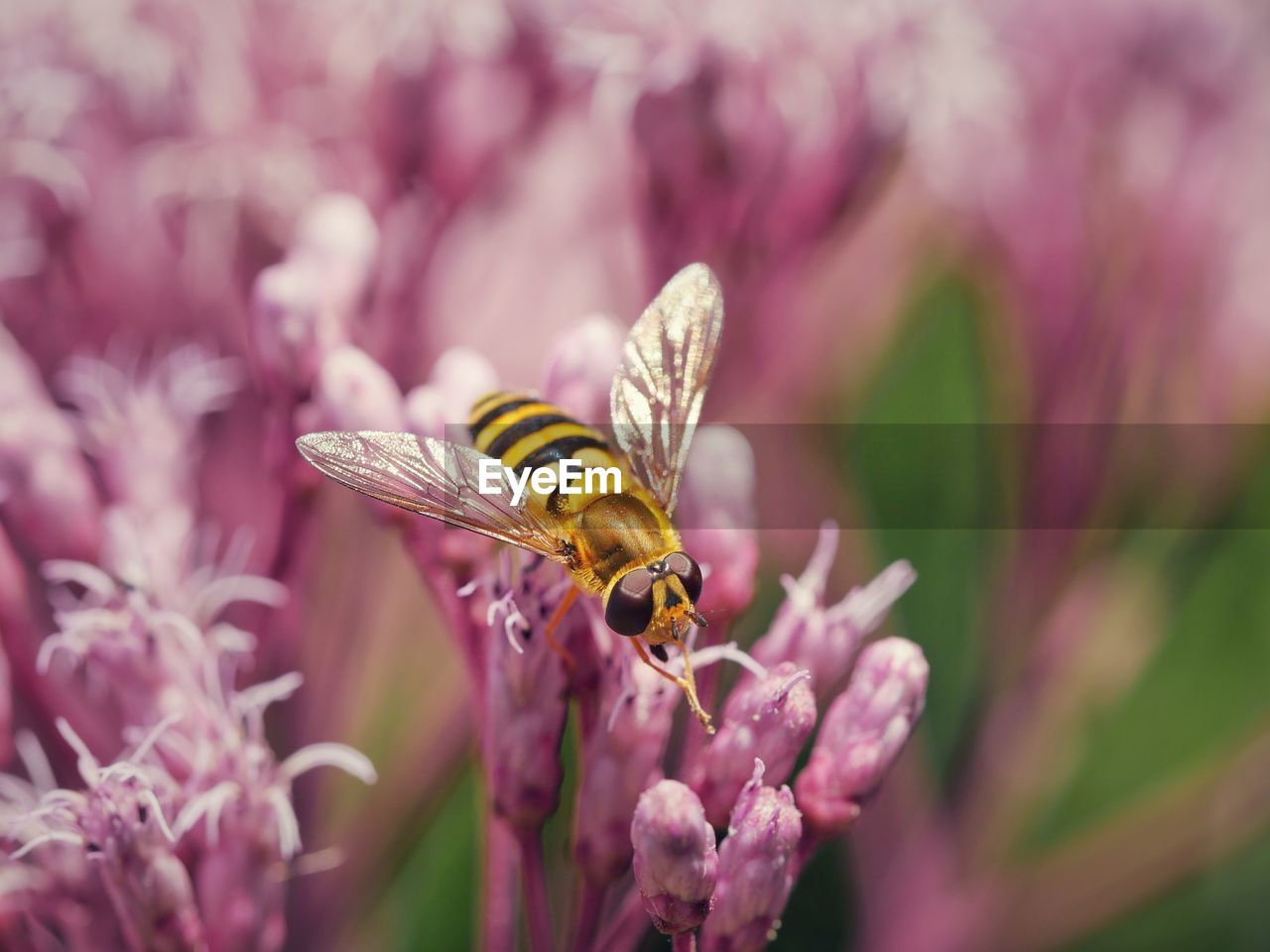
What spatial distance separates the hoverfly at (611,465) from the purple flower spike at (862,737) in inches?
1.9

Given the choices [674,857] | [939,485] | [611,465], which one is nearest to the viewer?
[674,857]

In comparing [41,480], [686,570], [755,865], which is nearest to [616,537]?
[686,570]

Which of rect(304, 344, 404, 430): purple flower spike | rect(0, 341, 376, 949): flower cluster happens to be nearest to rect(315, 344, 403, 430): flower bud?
rect(304, 344, 404, 430): purple flower spike

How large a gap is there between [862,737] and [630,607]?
0.11 metres

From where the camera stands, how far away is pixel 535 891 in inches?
20.9

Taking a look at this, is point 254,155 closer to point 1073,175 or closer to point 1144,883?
point 1073,175

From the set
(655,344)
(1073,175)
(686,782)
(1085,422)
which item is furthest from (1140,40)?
(686,782)

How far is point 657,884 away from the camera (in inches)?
18.3

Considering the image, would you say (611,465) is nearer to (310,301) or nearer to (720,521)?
(720,521)

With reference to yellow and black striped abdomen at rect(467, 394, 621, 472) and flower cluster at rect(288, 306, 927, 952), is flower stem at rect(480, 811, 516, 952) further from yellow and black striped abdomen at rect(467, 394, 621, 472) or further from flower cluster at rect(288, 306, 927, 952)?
yellow and black striped abdomen at rect(467, 394, 621, 472)

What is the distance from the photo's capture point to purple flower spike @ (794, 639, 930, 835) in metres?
0.52

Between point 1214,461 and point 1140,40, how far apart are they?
0.30 m

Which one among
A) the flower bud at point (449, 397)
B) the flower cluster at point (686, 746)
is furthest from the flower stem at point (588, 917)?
the flower bud at point (449, 397)

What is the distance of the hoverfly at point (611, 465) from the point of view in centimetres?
51
